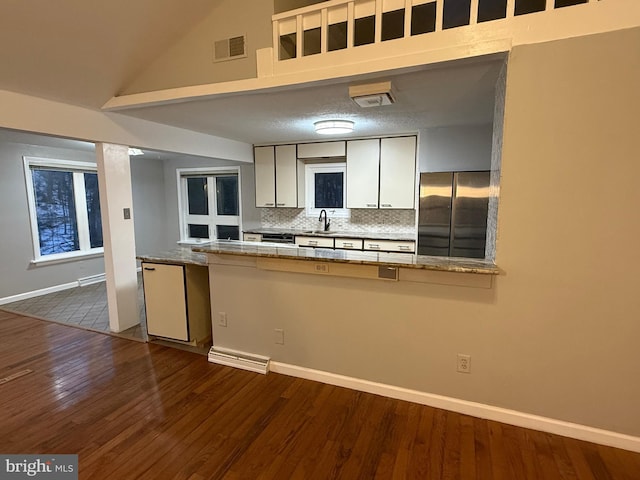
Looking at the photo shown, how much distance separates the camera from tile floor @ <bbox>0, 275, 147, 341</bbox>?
3662 millimetres

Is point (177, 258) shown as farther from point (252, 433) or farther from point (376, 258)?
point (376, 258)

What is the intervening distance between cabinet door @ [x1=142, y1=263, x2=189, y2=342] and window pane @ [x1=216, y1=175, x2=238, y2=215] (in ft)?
9.63

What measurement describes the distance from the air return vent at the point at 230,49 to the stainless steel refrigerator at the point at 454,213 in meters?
2.33

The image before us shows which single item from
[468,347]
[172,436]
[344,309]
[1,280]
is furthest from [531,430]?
[1,280]

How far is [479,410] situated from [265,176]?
419 centimetres

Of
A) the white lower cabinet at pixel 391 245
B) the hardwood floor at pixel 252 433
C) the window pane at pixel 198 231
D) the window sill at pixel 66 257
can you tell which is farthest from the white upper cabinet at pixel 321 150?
the window sill at pixel 66 257

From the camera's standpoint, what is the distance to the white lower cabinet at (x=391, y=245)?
4262 millimetres

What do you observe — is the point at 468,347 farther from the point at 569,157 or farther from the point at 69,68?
the point at 69,68

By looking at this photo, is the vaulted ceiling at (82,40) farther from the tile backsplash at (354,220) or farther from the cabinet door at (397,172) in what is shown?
the tile backsplash at (354,220)

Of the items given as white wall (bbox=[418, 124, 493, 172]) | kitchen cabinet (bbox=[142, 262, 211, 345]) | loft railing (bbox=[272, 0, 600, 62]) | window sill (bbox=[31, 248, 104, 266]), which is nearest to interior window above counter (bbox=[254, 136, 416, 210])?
white wall (bbox=[418, 124, 493, 172])

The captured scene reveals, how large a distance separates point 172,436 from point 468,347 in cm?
190

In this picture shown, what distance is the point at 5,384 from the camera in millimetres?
2555

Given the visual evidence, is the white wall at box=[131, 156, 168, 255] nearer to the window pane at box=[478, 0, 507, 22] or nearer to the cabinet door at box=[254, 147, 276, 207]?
the cabinet door at box=[254, 147, 276, 207]

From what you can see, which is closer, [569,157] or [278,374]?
[569,157]
